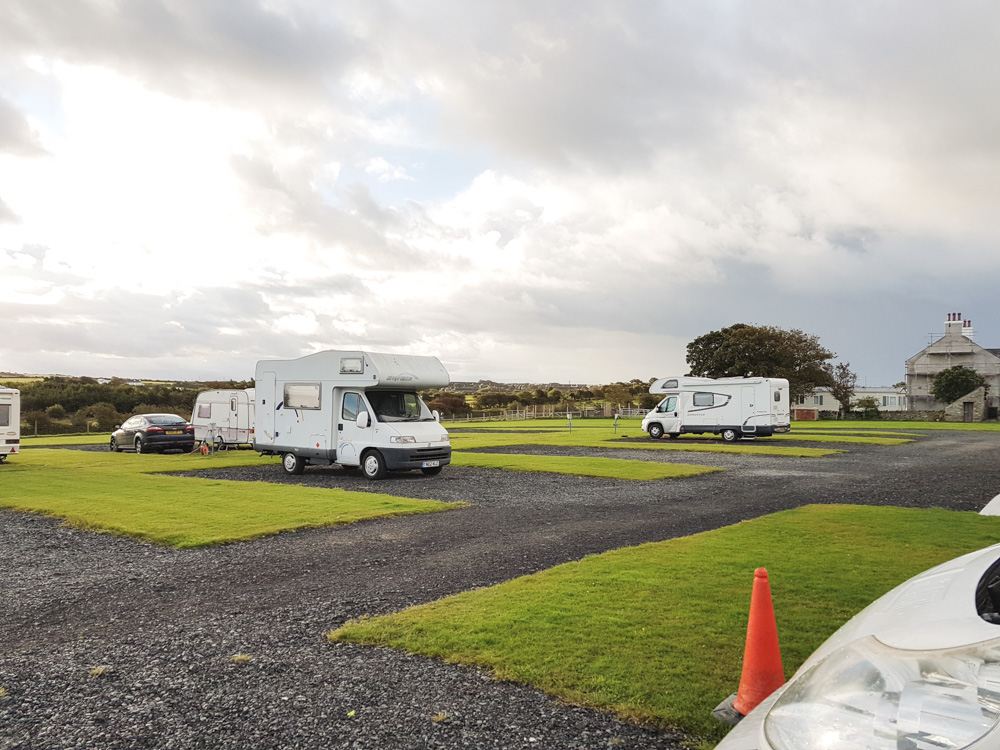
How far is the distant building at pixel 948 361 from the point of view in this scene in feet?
244

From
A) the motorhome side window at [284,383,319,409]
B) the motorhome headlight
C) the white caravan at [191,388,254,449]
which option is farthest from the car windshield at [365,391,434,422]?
the motorhome headlight

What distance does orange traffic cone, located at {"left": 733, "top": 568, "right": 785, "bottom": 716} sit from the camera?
4.07m

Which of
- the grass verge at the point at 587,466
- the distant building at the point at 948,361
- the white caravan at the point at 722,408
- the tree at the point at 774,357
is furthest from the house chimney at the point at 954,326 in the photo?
the grass verge at the point at 587,466

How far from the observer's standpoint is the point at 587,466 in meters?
20.9

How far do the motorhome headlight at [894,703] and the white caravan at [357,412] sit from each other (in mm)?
16217

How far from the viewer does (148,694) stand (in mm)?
4652

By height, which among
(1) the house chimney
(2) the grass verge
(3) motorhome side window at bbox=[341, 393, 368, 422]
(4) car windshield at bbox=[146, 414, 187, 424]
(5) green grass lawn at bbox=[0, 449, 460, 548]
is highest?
(1) the house chimney

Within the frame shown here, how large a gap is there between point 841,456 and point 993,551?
2457 centimetres

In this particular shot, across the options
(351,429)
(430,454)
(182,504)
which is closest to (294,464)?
(351,429)

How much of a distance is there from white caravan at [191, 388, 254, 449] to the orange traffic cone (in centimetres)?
2733

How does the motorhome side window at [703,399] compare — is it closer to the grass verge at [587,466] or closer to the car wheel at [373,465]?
the grass verge at [587,466]

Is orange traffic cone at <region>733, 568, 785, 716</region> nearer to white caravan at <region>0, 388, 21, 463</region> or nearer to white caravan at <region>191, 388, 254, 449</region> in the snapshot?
white caravan at <region>0, 388, 21, 463</region>

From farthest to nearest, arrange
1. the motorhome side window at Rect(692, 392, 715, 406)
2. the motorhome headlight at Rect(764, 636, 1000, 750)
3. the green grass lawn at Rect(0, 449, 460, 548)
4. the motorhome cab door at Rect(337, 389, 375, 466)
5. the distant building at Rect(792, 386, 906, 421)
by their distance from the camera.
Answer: the distant building at Rect(792, 386, 906, 421)
the motorhome side window at Rect(692, 392, 715, 406)
the motorhome cab door at Rect(337, 389, 375, 466)
the green grass lawn at Rect(0, 449, 460, 548)
the motorhome headlight at Rect(764, 636, 1000, 750)

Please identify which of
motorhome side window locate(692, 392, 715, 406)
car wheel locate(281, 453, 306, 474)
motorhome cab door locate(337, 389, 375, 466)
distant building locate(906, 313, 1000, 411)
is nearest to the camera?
motorhome cab door locate(337, 389, 375, 466)
